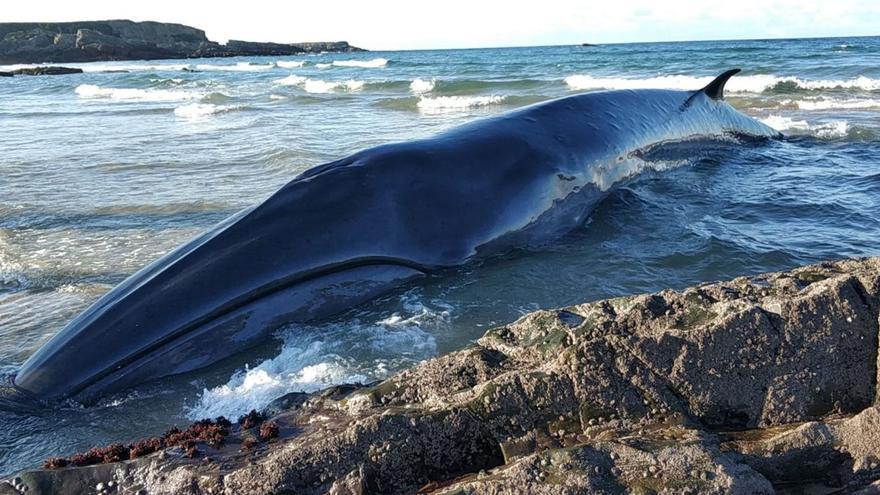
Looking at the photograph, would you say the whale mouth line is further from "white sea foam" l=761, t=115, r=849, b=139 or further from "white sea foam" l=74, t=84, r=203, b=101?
"white sea foam" l=74, t=84, r=203, b=101

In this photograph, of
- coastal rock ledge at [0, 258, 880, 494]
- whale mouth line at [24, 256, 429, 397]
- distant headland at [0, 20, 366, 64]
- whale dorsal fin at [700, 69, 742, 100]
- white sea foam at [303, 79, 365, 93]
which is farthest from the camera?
distant headland at [0, 20, 366, 64]

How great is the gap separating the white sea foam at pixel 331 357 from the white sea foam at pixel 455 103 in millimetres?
18546

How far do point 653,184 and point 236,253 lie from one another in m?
5.06

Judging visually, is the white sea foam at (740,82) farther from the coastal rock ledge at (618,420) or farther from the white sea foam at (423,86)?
the coastal rock ledge at (618,420)

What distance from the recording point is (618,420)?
272 centimetres

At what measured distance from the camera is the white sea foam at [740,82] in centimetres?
2525

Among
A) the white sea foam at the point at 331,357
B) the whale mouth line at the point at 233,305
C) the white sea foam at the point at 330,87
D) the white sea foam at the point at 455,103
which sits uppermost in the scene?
the white sea foam at the point at 330,87

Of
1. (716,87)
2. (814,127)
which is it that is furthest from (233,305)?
(814,127)

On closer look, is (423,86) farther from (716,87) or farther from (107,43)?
(107,43)

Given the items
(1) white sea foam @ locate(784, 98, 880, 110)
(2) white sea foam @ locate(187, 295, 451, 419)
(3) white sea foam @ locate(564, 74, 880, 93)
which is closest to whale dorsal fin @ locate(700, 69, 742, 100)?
(2) white sea foam @ locate(187, 295, 451, 419)

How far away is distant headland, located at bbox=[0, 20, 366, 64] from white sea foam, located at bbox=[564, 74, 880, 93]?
86.5 m

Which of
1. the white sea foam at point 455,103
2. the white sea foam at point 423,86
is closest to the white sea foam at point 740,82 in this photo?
the white sea foam at point 455,103

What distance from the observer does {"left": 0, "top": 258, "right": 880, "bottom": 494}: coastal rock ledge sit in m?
2.49

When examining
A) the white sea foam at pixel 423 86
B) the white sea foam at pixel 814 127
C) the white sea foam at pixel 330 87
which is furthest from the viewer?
the white sea foam at pixel 330 87
